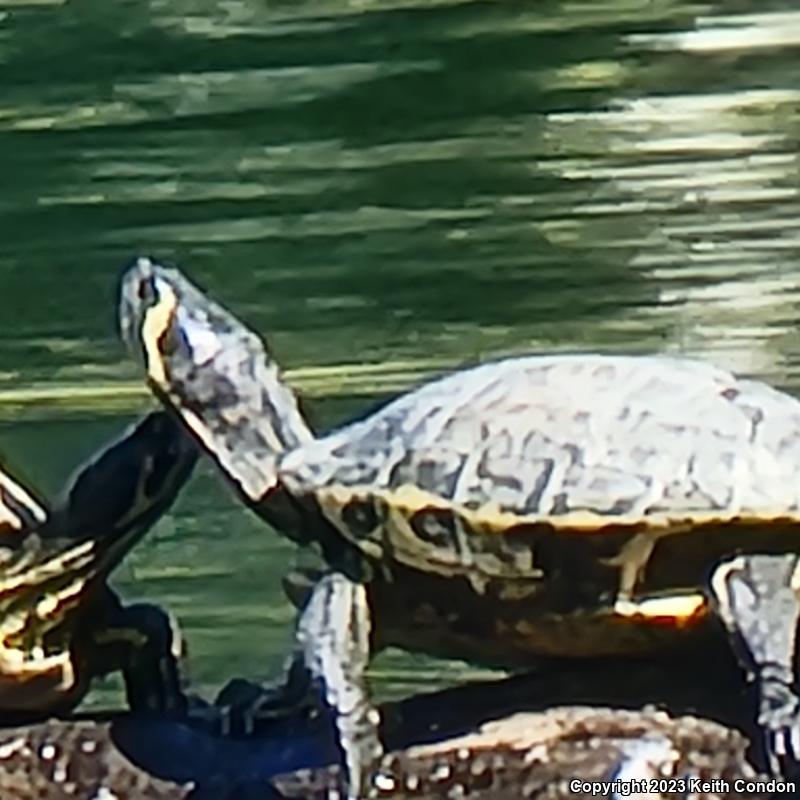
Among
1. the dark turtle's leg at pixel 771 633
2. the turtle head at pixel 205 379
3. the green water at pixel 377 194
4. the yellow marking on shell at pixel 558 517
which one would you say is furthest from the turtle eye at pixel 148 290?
the green water at pixel 377 194

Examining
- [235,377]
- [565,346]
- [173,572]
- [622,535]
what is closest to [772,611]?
[622,535]

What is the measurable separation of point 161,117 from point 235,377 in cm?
86

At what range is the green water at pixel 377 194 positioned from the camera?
5.32ft

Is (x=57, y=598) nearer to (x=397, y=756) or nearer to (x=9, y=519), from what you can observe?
(x=9, y=519)

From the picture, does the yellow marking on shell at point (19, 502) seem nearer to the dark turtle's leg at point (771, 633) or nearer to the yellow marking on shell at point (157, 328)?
the yellow marking on shell at point (157, 328)

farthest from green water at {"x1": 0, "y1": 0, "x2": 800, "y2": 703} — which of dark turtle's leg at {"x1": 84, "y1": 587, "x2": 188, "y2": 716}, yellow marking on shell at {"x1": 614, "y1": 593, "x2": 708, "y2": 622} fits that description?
yellow marking on shell at {"x1": 614, "y1": 593, "x2": 708, "y2": 622}

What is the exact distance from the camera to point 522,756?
0.75m

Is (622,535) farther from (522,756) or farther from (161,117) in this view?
(161,117)

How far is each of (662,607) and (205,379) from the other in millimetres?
193

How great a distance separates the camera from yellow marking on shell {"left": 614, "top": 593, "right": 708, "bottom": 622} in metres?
0.75

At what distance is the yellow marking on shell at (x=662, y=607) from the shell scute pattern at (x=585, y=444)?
4cm

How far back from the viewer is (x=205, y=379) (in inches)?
31.8

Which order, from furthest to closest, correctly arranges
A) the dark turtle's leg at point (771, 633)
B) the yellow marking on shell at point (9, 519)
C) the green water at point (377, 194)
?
the green water at point (377, 194) < the yellow marking on shell at point (9, 519) < the dark turtle's leg at point (771, 633)

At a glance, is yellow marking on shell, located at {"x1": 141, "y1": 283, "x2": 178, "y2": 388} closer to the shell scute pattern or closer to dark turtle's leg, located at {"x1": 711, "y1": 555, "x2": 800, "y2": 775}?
the shell scute pattern
